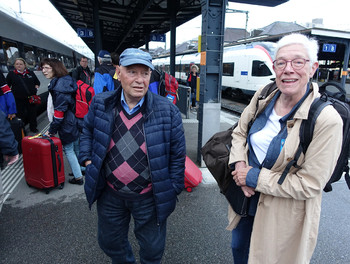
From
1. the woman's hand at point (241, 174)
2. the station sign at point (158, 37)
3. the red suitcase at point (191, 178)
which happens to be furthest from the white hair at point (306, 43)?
the station sign at point (158, 37)

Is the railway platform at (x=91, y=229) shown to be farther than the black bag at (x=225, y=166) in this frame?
Yes

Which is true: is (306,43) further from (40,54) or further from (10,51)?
(40,54)

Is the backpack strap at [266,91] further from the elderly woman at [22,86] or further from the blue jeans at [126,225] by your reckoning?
the elderly woman at [22,86]

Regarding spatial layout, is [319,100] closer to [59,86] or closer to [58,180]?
[59,86]

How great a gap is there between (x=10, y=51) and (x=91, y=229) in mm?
5785

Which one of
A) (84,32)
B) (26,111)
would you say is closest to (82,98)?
(26,111)

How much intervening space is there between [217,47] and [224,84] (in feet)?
44.7

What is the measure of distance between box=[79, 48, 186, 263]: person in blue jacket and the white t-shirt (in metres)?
0.52

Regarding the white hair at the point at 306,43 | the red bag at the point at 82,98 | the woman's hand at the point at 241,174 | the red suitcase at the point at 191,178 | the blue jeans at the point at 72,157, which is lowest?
the red suitcase at the point at 191,178

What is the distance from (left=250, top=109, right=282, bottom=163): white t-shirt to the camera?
5.12 feet

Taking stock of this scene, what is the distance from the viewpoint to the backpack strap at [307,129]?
4.38 ft

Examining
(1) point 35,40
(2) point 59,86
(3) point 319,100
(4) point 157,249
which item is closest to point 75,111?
(2) point 59,86

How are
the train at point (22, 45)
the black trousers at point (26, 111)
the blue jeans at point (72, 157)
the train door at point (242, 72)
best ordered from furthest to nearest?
the train door at point (242, 72)
the train at point (22, 45)
the black trousers at point (26, 111)
the blue jeans at point (72, 157)

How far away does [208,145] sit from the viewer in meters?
1.97
